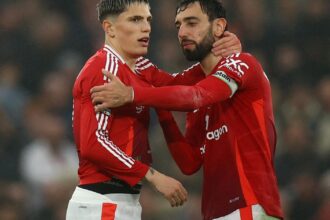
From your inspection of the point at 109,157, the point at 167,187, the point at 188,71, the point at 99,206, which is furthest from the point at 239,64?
the point at 99,206

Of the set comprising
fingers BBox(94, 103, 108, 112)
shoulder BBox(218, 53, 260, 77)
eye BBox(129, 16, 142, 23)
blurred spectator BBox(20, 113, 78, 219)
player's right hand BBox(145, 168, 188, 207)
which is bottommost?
blurred spectator BBox(20, 113, 78, 219)

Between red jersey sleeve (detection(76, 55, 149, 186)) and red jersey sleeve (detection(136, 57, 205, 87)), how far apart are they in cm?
46

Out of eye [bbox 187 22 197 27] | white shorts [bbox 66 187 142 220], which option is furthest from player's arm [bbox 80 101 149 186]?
eye [bbox 187 22 197 27]

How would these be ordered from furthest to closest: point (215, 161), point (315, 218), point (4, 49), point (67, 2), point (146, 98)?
point (67, 2) < point (4, 49) < point (315, 218) < point (215, 161) < point (146, 98)

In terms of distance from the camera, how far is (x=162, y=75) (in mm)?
6129

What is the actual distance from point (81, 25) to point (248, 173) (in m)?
5.93

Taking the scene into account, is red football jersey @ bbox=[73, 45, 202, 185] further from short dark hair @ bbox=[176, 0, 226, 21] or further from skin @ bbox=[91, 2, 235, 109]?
short dark hair @ bbox=[176, 0, 226, 21]

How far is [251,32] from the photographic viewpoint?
11055mm

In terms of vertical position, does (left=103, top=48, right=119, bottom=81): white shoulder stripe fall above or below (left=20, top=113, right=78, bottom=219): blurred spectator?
above

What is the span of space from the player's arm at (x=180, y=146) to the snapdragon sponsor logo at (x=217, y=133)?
0.28m

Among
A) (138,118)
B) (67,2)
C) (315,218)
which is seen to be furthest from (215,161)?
(67,2)

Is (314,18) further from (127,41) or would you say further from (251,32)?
(127,41)

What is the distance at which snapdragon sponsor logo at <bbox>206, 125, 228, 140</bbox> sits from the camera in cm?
579

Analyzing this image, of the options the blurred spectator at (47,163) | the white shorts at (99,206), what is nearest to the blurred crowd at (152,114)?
the blurred spectator at (47,163)
